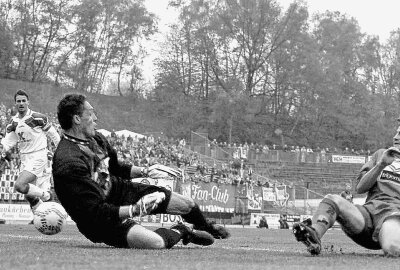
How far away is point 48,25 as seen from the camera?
2356 inches

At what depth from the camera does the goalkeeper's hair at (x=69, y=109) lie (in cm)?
827

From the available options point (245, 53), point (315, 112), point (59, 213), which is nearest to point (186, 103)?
point (245, 53)

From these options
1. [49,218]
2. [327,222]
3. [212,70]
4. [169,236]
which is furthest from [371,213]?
[212,70]

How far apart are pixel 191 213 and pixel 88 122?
1.52 m

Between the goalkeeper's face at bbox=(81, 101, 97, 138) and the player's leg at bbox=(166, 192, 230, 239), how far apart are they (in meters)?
1.11

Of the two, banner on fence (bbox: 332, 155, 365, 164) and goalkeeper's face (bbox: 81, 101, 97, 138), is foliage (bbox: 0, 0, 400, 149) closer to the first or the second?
banner on fence (bbox: 332, 155, 365, 164)

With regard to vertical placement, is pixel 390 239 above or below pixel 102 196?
below

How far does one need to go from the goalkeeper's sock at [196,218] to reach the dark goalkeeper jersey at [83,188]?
982 mm

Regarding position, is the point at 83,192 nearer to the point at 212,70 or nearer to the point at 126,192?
the point at 126,192

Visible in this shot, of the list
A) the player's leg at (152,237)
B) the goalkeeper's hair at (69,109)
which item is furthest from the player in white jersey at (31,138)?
the player's leg at (152,237)

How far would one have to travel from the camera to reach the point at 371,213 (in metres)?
7.99

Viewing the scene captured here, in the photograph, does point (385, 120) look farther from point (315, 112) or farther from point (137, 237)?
point (137, 237)

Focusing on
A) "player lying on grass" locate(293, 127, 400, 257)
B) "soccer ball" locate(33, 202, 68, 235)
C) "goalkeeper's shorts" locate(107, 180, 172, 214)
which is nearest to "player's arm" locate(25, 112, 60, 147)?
"soccer ball" locate(33, 202, 68, 235)

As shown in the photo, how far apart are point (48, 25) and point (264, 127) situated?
20.6 metres
